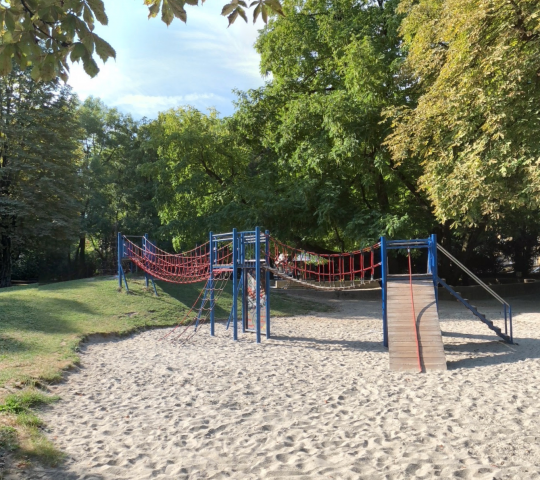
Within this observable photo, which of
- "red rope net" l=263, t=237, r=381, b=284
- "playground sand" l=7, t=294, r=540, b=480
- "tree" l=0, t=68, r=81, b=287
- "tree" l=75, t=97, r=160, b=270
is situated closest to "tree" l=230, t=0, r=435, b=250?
"red rope net" l=263, t=237, r=381, b=284

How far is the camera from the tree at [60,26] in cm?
316

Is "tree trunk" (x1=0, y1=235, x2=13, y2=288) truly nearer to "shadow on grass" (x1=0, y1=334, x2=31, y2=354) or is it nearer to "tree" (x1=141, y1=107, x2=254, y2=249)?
"tree" (x1=141, y1=107, x2=254, y2=249)

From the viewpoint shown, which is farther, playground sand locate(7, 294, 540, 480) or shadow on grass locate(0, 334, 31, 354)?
shadow on grass locate(0, 334, 31, 354)

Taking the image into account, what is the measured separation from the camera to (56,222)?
965 inches

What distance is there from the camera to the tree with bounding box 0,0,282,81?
10.4 ft

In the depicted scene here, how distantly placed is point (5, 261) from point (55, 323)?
1572 centimetres

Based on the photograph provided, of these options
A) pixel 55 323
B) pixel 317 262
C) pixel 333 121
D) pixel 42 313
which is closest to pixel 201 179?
pixel 333 121

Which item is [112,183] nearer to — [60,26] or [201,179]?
[201,179]

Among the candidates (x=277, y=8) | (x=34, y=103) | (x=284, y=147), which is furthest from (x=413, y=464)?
(x=34, y=103)

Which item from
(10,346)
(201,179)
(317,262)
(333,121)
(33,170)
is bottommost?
(10,346)

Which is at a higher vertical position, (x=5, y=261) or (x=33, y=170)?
(x=33, y=170)

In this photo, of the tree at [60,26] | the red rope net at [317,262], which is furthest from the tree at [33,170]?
the tree at [60,26]

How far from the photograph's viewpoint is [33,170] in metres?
25.3

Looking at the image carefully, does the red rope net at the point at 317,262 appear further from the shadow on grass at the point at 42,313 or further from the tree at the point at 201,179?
the shadow on grass at the point at 42,313
